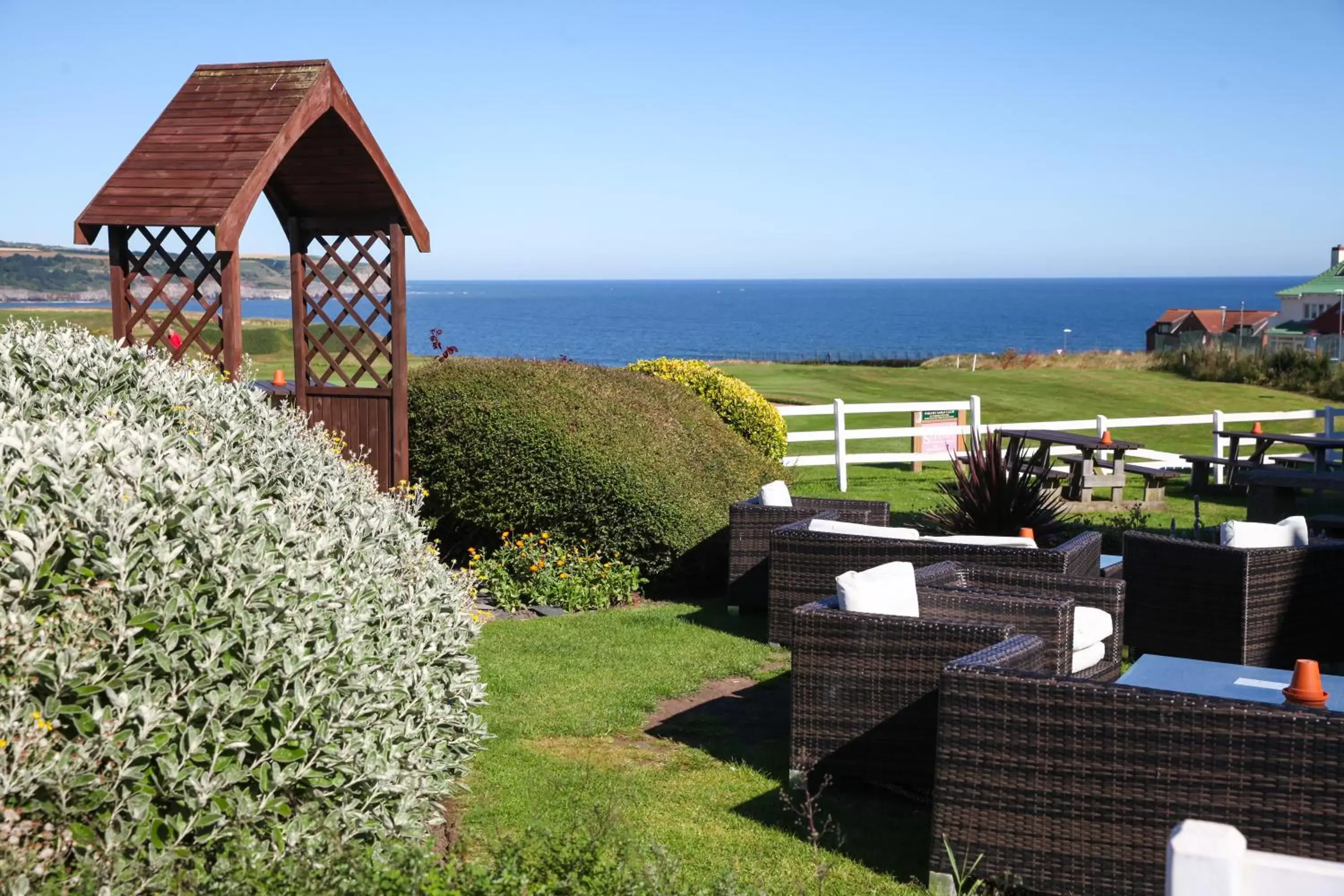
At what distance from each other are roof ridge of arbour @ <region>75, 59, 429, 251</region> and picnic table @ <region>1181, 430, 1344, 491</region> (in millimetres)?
9875

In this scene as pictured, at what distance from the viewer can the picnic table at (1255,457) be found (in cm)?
1389

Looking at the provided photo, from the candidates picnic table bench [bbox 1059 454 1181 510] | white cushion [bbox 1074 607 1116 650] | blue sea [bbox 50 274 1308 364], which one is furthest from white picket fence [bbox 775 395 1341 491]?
blue sea [bbox 50 274 1308 364]

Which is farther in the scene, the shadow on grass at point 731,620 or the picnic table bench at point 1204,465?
the picnic table bench at point 1204,465

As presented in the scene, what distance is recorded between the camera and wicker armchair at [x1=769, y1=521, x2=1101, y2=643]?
706 cm

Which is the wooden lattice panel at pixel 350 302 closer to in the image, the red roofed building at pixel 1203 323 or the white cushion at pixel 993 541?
the white cushion at pixel 993 541

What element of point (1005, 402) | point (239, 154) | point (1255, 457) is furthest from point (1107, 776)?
point (1005, 402)

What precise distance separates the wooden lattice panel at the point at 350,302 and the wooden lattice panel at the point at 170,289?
3.39 feet

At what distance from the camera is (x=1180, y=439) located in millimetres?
22203

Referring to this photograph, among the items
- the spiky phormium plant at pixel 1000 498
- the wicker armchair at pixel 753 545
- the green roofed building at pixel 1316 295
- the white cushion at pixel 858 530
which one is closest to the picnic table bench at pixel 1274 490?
the spiky phormium plant at pixel 1000 498

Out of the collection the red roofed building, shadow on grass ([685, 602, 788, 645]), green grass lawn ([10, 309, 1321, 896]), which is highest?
the red roofed building

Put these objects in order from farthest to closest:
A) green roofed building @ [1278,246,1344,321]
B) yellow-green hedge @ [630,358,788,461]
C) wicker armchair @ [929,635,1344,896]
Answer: green roofed building @ [1278,246,1344,321]
yellow-green hedge @ [630,358,788,461]
wicker armchair @ [929,635,1344,896]

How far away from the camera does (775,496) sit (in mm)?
8898

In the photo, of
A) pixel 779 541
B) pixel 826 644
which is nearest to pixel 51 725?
pixel 826 644

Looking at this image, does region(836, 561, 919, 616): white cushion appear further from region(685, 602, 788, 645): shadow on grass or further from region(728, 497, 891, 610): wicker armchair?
region(728, 497, 891, 610): wicker armchair
